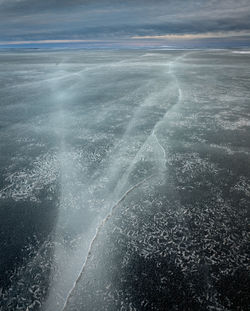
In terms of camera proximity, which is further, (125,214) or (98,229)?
(125,214)

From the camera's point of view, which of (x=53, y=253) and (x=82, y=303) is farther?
(x=53, y=253)

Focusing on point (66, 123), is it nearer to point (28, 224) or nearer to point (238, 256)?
point (28, 224)

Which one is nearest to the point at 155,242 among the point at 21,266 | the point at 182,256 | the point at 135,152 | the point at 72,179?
the point at 182,256

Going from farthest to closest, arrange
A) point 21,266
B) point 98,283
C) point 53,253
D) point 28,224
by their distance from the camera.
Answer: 1. point 28,224
2. point 53,253
3. point 21,266
4. point 98,283

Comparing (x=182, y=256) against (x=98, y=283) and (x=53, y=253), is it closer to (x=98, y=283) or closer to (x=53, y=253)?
(x=98, y=283)

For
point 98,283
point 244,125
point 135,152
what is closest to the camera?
point 98,283

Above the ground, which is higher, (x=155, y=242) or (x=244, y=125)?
(x=155, y=242)
